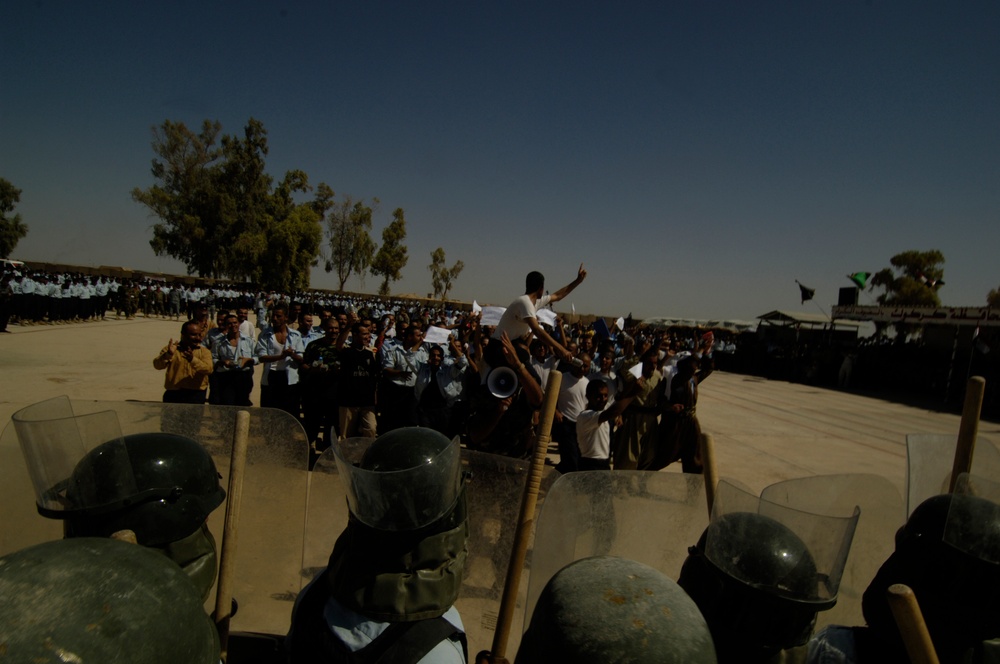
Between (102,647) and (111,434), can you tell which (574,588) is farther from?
(111,434)

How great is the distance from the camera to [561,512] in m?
1.97

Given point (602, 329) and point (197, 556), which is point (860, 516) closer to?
point (197, 556)

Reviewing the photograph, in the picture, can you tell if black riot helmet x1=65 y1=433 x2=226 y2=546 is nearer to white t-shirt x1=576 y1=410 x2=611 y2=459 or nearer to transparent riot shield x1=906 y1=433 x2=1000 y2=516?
transparent riot shield x1=906 y1=433 x2=1000 y2=516

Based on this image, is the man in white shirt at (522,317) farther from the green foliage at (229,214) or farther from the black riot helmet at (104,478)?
the green foliage at (229,214)

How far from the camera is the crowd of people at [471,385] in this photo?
418 centimetres

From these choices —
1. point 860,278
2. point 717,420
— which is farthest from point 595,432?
point 860,278

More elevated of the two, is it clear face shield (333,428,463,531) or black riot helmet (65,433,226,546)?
clear face shield (333,428,463,531)

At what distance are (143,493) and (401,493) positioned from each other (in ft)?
2.76

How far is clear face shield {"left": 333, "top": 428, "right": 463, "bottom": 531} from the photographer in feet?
4.83

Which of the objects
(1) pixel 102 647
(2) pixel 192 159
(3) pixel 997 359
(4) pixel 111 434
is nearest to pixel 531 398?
(4) pixel 111 434

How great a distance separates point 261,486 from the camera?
93.0 inches

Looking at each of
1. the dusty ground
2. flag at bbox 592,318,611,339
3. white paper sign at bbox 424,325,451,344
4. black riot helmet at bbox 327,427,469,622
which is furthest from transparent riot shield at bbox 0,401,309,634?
flag at bbox 592,318,611,339

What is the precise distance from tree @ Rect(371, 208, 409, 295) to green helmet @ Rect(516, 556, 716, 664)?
200 feet

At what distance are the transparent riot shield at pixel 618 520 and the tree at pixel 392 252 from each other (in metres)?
60.2
